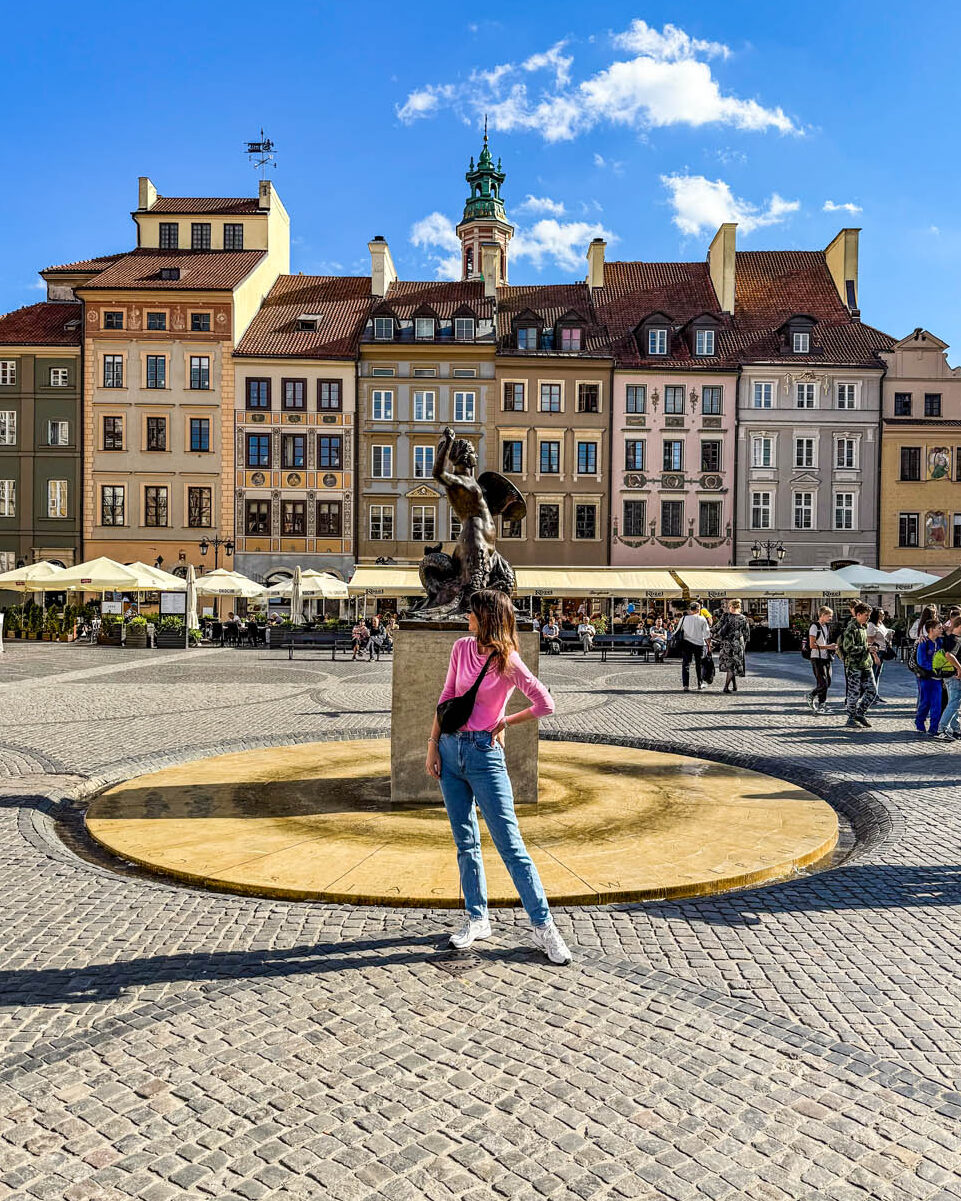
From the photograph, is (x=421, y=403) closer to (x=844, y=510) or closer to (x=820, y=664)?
(x=844, y=510)

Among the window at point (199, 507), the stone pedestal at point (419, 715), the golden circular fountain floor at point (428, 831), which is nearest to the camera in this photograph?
the golden circular fountain floor at point (428, 831)

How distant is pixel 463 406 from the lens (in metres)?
42.8

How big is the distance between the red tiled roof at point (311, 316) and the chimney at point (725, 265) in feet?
53.9

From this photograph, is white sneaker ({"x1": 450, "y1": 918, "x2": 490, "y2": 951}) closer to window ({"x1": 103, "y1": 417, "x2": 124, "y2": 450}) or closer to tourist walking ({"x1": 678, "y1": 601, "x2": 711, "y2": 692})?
tourist walking ({"x1": 678, "y1": 601, "x2": 711, "y2": 692})

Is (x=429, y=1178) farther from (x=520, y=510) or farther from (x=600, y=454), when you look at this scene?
(x=600, y=454)

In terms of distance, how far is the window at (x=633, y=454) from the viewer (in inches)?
1699

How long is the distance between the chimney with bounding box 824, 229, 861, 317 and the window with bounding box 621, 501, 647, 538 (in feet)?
45.9

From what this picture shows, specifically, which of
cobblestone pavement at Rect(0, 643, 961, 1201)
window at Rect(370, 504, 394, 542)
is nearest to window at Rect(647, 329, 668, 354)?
window at Rect(370, 504, 394, 542)

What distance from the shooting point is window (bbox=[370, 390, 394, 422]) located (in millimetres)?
42469

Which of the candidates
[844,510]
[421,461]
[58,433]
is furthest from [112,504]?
[844,510]

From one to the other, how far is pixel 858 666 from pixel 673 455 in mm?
30425

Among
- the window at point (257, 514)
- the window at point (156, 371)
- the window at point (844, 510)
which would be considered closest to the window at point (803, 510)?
the window at point (844, 510)

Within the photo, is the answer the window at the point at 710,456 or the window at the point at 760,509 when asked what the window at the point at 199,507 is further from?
the window at the point at 760,509

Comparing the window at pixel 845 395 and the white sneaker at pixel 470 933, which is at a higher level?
the window at pixel 845 395
